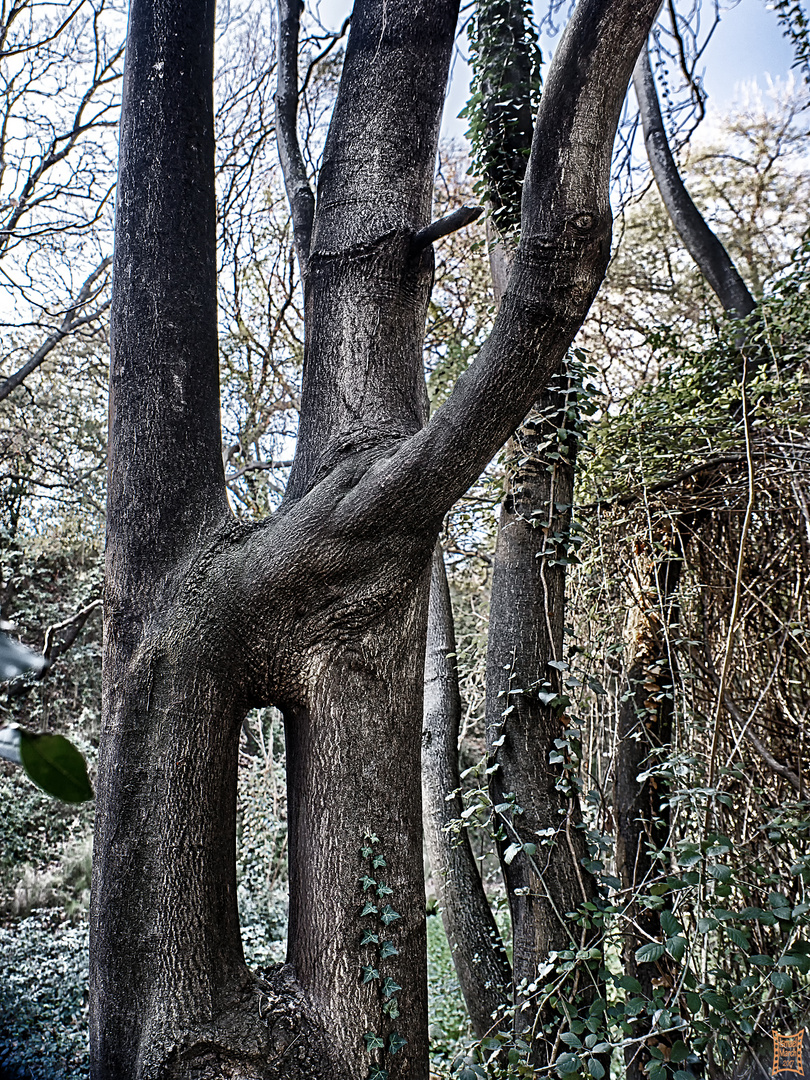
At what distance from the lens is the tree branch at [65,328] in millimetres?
6004

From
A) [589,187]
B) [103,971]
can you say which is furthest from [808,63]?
[103,971]

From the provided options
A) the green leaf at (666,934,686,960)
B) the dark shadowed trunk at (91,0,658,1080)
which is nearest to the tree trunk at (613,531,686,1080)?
the green leaf at (666,934,686,960)

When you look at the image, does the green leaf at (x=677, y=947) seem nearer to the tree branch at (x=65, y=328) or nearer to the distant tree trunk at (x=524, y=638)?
the distant tree trunk at (x=524, y=638)

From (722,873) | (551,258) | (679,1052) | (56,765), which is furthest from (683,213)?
(56,765)

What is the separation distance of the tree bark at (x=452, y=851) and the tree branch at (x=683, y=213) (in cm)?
277

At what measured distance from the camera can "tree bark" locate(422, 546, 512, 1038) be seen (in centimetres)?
291

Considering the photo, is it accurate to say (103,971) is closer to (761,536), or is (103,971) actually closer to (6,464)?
(761,536)

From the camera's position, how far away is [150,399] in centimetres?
172

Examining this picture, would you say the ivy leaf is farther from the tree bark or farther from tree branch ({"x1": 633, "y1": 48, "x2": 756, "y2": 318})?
tree branch ({"x1": 633, "y1": 48, "x2": 756, "y2": 318})

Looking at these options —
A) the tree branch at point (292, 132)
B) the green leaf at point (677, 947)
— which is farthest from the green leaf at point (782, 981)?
the tree branch at point (292, 132)

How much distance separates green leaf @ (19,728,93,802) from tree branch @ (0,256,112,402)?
613 cm

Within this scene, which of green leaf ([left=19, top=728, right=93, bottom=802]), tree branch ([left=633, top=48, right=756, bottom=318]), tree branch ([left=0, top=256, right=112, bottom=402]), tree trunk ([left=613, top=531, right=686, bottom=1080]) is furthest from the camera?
tree branch ([left=0, top=256, right=112, bottom=402])

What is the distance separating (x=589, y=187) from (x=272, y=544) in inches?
40.7

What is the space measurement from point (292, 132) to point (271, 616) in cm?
206
